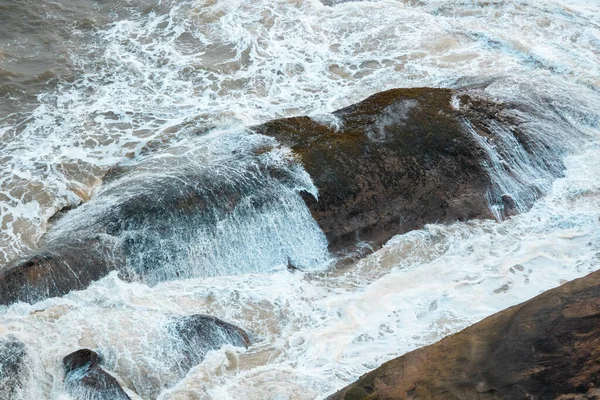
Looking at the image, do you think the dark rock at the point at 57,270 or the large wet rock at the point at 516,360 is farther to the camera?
the dark rock at the point at 57,270

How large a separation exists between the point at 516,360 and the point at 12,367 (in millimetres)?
5487

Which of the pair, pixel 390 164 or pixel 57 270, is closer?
pixel 57 270

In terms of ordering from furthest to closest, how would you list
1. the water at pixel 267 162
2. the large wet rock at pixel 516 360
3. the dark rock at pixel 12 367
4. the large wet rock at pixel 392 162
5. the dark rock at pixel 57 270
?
1. the large wet rock at pixel 392 162
2. the dark rock at pixel 57 270
3. the water at pixel 267 162
4. the dark rock at pixel 12 367
5. the large wet rock at pixel 516 360

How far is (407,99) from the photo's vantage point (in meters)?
12.3

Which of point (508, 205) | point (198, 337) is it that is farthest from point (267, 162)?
point (508, 205)

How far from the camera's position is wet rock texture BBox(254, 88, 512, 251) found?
11.1 metres

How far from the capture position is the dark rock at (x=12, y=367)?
26.3 feet

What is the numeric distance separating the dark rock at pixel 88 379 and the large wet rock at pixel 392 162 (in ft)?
12.9

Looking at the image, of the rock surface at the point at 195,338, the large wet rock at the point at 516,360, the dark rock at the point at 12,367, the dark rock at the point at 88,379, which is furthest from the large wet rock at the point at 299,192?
the large wet rock at the point at 516,360

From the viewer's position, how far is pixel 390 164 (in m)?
11.4

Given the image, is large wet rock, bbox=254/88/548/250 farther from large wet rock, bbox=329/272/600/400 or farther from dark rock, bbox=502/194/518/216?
large wet rock, bbox=329/272/600/400

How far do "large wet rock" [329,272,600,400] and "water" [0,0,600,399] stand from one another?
182 centimetres

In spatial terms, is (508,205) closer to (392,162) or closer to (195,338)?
(392,162)

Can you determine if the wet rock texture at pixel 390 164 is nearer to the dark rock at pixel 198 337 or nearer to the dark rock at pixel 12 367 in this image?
the dark rock at pixel 198 337
